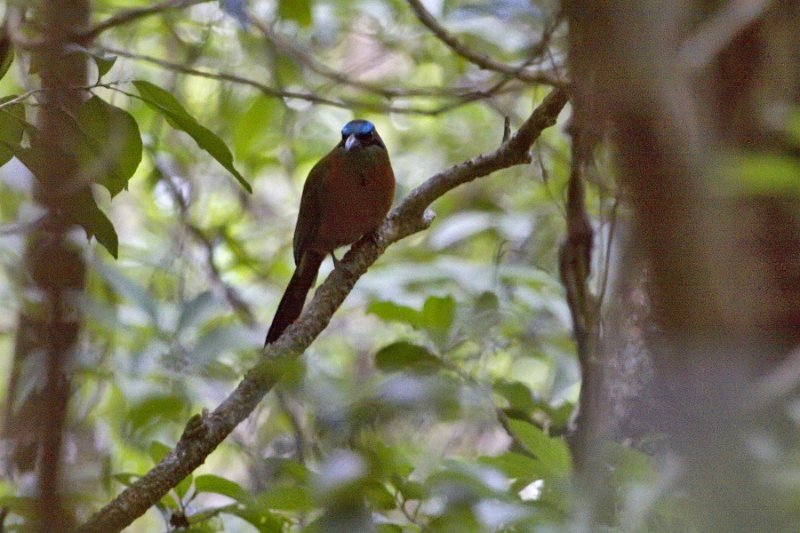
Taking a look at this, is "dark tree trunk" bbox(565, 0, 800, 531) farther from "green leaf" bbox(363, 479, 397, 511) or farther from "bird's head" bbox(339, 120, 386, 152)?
"bird's head" bbox(339, 120, 386, 152)

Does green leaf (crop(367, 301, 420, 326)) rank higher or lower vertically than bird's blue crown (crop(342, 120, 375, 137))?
lower

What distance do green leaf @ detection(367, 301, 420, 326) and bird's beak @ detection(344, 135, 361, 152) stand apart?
1.57 meters

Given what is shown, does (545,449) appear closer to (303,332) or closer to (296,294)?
(303,332)

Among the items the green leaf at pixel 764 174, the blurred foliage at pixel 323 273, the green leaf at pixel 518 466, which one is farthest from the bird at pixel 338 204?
the green leaf at pixel 764 174

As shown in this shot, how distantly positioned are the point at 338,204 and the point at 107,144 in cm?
226

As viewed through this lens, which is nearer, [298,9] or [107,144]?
[107,144]

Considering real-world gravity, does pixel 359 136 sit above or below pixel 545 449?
above

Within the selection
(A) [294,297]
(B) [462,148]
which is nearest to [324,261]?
(A) [294,297]

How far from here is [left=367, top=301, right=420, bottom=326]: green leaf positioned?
3.10 metres

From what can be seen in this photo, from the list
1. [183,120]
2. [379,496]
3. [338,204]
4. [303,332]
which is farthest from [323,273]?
[379,496]

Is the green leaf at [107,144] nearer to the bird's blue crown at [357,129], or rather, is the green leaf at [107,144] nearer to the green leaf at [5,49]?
the green leaf at [5,49]

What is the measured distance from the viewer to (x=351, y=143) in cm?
468

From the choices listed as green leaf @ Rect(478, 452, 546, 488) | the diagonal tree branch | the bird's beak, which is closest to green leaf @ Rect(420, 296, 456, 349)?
the diagonal tree branch

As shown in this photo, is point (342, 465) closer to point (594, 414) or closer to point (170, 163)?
point (594, 414)
